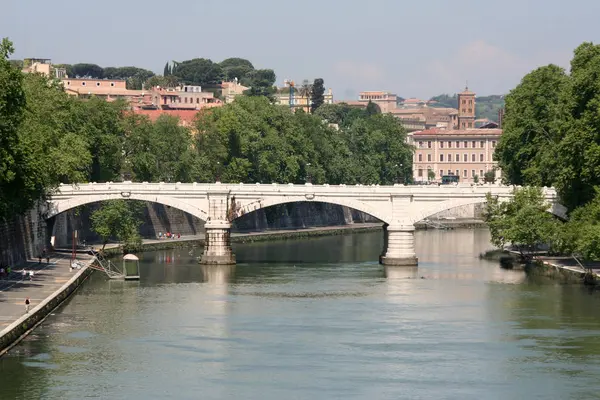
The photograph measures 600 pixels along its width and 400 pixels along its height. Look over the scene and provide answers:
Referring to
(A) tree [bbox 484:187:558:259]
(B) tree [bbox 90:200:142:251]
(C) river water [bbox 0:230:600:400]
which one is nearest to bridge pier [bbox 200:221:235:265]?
(C) river water [bbox 0:230:600:400]

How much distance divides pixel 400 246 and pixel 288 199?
7028 mm

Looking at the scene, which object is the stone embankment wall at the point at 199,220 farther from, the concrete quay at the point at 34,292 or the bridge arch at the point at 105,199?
the concrete quay at the point at 34,292

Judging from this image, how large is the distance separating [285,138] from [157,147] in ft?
51.3

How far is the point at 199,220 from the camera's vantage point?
4520 inches

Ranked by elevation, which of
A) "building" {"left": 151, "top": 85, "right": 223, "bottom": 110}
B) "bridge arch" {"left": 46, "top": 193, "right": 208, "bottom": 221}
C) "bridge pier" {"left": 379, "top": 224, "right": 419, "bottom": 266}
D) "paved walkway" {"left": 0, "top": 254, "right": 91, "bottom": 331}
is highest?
"building" {"left": 151, "top": 85, "right": 223, "bottom": 110}

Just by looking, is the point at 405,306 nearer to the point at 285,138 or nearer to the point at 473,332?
the point at 473,332

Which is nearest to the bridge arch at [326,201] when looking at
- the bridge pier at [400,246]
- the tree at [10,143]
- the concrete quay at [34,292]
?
the bridge pier at [400,246]

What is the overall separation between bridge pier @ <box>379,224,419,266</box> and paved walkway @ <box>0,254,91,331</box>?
1676 centimetres

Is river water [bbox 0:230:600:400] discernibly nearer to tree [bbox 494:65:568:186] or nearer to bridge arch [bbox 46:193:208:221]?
bridge arch [bbox 46:193:208:221]

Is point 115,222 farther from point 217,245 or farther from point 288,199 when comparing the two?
point 288,199

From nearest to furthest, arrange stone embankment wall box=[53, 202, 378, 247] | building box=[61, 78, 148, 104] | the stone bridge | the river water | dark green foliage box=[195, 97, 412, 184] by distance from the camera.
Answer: the river water, the stone bridge, stone embankment wall box=[53, 202, 378, 247], dark green foliage box=[195, 97, 412, 184], building box=[61, 78, 148, 104]

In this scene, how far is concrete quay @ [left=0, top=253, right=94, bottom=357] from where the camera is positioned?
57000 mm

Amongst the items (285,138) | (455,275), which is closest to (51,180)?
(455,275)

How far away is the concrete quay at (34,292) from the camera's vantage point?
57000mm
